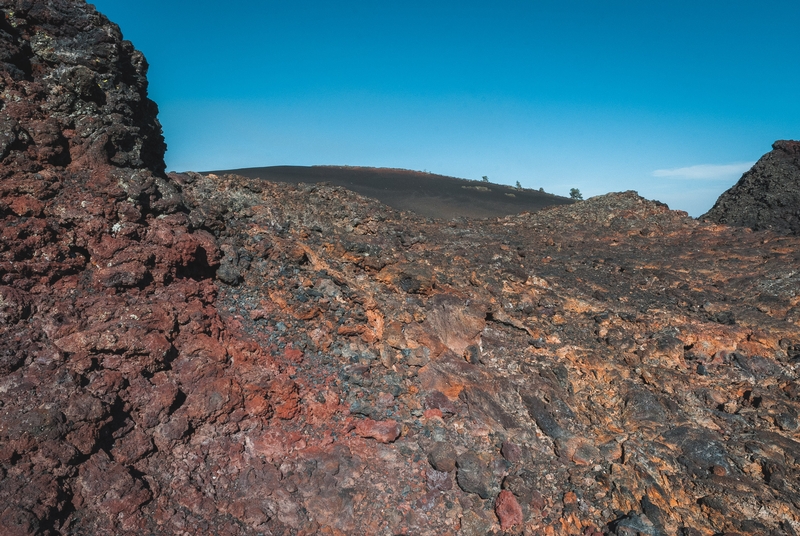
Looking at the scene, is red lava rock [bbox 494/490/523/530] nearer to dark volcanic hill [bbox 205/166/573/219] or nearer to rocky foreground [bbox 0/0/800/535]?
rocky foreground [bbox 0/0/800/535]

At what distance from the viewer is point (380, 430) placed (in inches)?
185

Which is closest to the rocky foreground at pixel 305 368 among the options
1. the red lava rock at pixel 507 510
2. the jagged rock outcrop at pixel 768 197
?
the red lava rock at pixel 507 510

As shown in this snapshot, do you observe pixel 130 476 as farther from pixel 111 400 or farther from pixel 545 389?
pixel 545 389

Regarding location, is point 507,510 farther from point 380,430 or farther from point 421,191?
point 421,191

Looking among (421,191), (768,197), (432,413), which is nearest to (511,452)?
(432,413)

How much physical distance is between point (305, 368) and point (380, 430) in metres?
0.97

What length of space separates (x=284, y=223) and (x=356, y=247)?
3.27ft

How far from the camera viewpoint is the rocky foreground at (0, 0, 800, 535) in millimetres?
3902

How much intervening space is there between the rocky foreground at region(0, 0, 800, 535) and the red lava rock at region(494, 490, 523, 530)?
0.02 metres

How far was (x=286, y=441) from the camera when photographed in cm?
445

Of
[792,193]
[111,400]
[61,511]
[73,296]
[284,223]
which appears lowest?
[61,511]

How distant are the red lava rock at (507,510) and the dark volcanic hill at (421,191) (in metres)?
12.6

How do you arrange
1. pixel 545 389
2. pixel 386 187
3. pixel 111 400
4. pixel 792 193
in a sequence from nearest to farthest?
1. pixel 111 400
2. pixel 545 389
3. pixel 792 193
4. pixel 386 187

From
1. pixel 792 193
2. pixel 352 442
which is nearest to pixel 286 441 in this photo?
pixel 352 442
